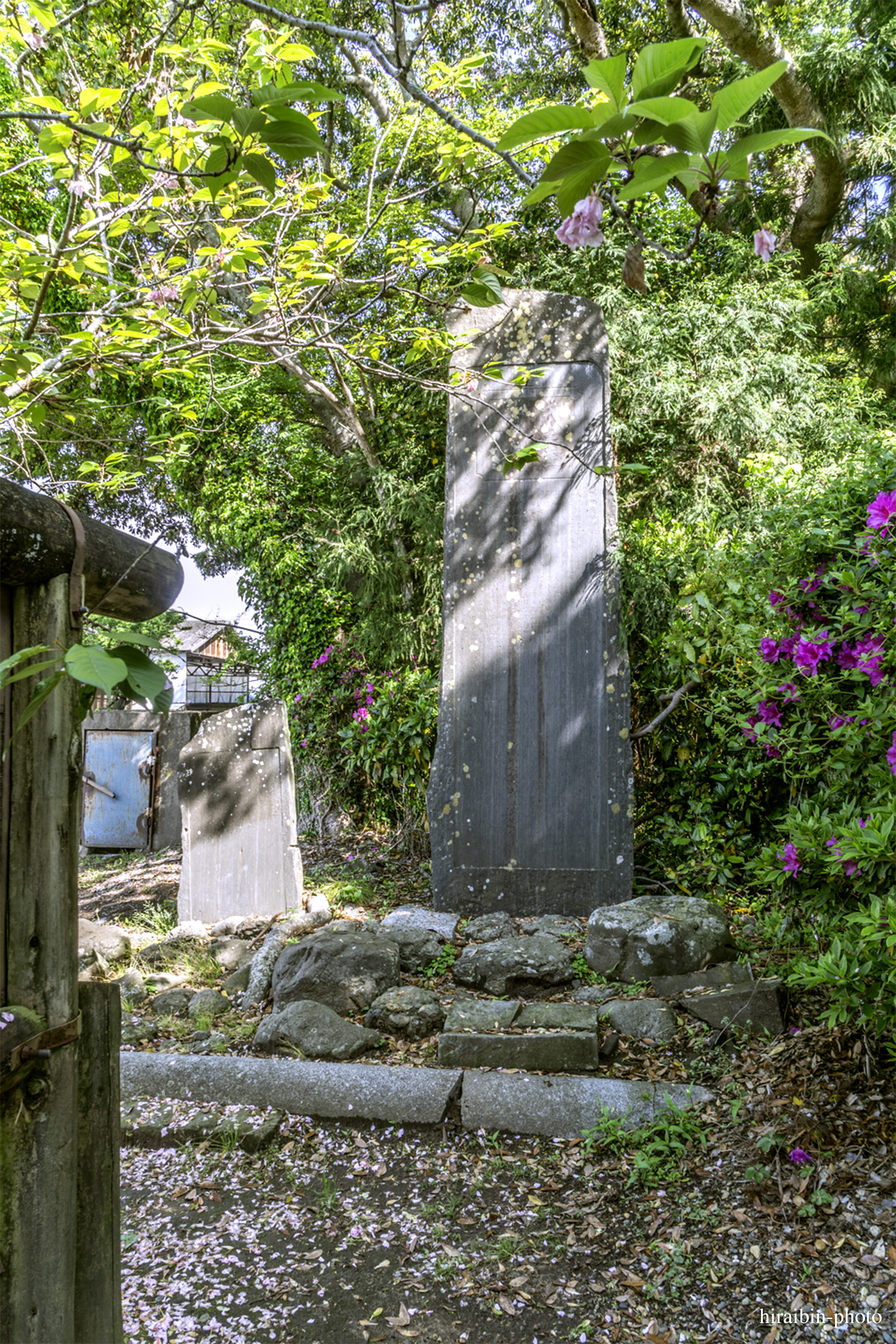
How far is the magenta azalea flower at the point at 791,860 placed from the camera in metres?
2.56

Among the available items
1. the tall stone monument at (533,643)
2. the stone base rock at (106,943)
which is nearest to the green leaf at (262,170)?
the tall stone monument at (533,643)

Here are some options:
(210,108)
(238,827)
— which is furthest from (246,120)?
(238,827)

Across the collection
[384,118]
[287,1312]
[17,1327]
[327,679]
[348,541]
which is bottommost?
[287,1312]

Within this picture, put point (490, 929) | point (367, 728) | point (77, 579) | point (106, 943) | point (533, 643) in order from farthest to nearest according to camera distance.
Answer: point (367, 728) → point (533, 643) → point (106, 943) → point (490, 929) → point (77, 579)

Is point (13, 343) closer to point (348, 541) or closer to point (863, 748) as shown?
point (863, 748)

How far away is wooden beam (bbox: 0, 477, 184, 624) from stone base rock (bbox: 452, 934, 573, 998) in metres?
2.60

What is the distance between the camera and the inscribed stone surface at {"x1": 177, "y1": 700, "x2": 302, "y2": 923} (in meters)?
4.98

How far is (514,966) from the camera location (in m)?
3.67

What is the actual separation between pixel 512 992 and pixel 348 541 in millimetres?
4320

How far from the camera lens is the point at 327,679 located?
7.54 metres

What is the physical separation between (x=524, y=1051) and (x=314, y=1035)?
2.87 ft

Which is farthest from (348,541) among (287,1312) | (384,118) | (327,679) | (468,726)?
(287,1312)

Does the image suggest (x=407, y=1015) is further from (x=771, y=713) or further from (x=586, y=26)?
(x=586, y=26)

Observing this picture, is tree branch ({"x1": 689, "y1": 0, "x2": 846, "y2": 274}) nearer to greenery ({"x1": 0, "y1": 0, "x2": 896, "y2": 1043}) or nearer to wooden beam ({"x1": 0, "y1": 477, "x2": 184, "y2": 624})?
greenery ({"x1": 0, "y1": 0, "x2": 896, "y2": 1043})
